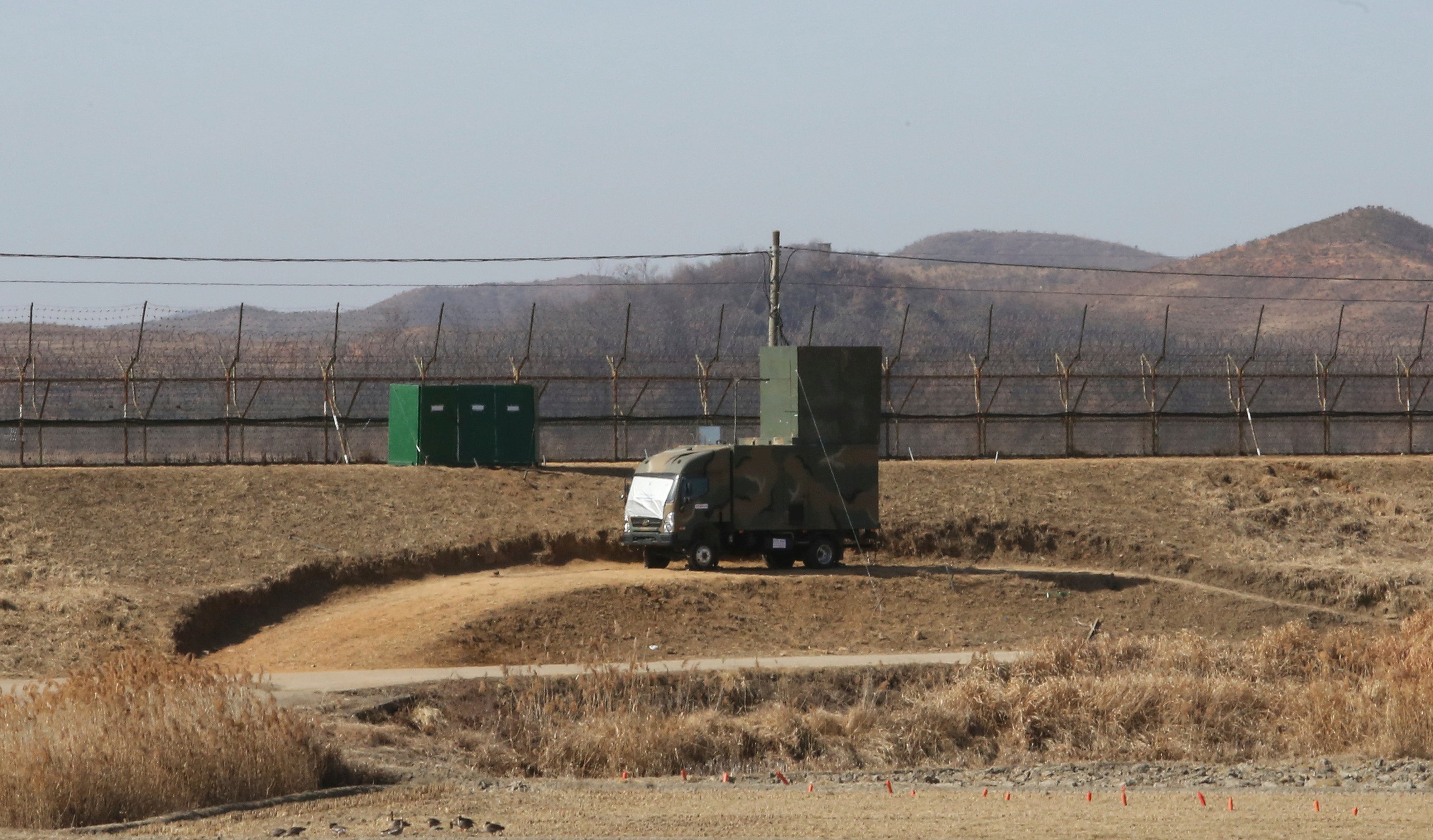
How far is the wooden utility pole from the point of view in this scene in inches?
1244

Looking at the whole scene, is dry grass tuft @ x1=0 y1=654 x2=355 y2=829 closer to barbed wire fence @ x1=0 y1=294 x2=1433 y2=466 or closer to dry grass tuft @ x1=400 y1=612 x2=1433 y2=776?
dry grass tuft @ x1=400 y1=612 x2=1433 y2=776

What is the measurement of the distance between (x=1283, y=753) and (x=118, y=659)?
1188cm

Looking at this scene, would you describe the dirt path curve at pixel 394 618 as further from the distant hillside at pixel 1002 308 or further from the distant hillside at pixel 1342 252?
the distant hillside at pixel 1342 252

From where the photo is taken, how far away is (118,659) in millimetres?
14523

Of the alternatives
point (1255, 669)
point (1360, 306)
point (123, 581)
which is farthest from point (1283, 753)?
point (1360, 306)

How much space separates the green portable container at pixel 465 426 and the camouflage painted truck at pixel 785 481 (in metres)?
5.04

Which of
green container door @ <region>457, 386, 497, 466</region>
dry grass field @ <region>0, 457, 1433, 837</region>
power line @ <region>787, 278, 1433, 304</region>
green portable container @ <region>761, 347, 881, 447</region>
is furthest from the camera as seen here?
power line @ <region>787, 278, 1433, 304</region>

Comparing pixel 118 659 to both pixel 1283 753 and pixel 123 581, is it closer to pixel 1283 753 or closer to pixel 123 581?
pixel 123 581

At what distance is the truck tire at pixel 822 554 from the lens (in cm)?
2616

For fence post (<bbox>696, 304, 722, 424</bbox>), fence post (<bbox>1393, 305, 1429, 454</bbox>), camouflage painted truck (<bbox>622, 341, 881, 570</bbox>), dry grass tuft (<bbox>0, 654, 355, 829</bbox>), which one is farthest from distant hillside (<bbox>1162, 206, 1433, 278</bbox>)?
dry grass tuft (<bbox>0, 654, 355, 829</bbox>)

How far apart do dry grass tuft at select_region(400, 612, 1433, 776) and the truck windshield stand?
725cm

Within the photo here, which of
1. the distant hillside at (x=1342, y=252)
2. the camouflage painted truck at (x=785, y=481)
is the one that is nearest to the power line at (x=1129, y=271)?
the distant hillside at (x=1342, y=252)

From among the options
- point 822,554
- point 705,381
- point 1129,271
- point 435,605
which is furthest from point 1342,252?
point 435,605

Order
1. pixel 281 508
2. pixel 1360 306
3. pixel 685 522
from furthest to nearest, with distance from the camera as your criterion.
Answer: pixel 1360 306 → pixel 281 508 → pixel 685 522
